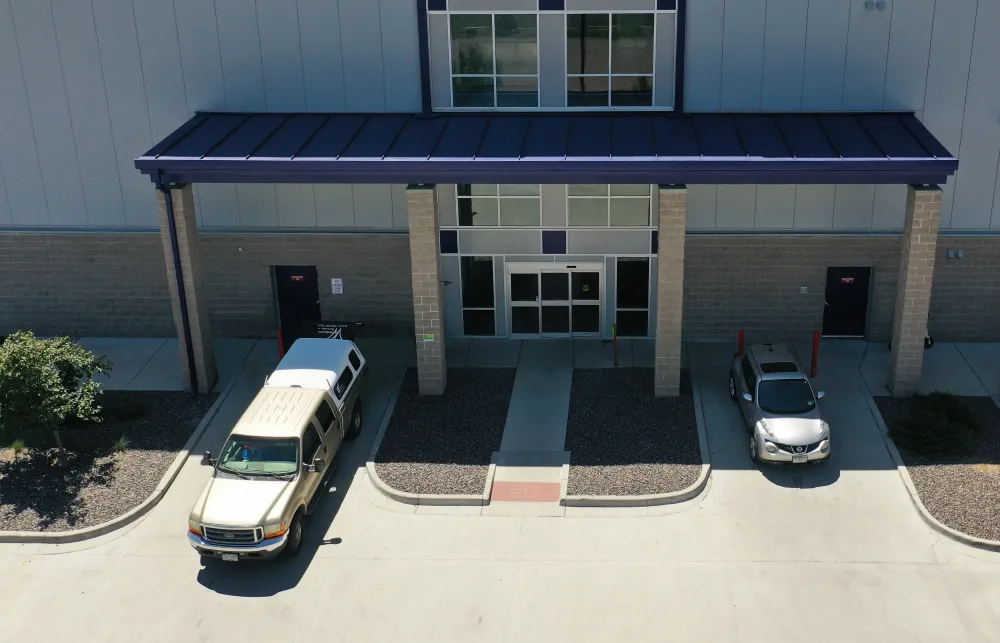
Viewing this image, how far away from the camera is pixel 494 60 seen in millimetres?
21609

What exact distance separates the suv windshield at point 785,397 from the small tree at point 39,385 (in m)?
12.9

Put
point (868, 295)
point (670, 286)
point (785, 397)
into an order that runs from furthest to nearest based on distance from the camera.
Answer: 1. point (868, 295)
2. point (670, 286)
3. point (785, 397)

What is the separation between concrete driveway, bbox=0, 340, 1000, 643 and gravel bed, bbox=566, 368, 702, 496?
2.21ft

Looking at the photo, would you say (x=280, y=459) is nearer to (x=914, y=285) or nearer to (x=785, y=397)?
(x=785, y=397)

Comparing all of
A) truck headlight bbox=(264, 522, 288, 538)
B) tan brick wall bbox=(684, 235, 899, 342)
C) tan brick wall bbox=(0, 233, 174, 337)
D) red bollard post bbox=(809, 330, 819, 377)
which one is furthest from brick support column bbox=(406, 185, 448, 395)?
red bollard post bbox=(809, 330, 819, 377)

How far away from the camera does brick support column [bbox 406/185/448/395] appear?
19906 millimetres

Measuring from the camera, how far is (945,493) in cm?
1741

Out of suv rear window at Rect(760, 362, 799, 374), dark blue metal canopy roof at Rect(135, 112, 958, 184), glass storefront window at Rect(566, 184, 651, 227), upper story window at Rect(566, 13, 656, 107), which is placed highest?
upper story window at Rect(566, 13, 656, 107)

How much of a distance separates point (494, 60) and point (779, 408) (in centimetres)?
964

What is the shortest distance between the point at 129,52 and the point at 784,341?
1648 cm

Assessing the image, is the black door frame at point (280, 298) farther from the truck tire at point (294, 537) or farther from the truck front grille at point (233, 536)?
the truck front grille at point (233, 536)

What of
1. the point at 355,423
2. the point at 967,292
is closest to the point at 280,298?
the point at 355,423

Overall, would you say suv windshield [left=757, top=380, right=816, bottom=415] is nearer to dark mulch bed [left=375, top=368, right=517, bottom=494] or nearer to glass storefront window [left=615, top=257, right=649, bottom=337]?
glass storefront window [left=615, top=257, right=649, bottom=337]

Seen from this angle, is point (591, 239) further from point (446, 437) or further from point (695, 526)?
point (695, 526)
